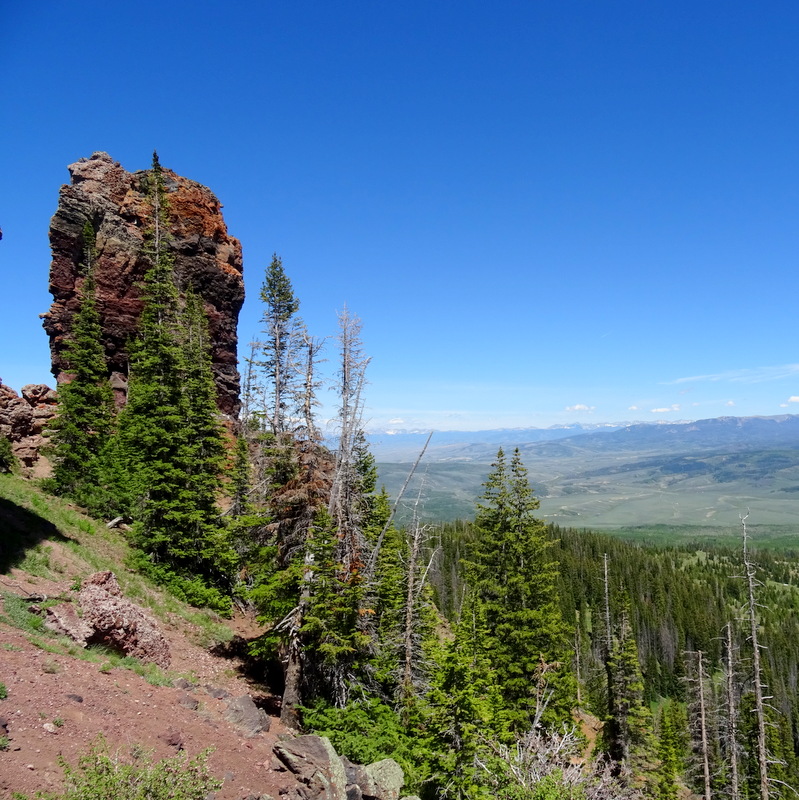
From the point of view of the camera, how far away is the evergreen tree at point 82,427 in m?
24.9

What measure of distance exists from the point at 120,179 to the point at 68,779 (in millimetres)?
49347

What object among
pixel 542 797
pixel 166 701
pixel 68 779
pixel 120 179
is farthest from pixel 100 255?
→ pixel 542 797

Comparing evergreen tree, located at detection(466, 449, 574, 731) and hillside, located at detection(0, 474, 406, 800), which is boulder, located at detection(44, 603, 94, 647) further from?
evergreen tree, located at detection(466, 449, 574, 731)

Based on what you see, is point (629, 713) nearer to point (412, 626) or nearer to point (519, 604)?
point (519, 604)

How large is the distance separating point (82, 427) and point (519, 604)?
24457 millimetres

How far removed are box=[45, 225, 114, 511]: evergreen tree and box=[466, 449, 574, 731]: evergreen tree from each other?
65.4 ft

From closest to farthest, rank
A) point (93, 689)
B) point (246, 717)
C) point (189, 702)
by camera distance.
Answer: point (93, 689) < point (189, 702) < point (246, 717)

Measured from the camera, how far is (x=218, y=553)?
23.7 meters

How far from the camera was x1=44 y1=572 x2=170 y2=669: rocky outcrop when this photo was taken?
43.6ft

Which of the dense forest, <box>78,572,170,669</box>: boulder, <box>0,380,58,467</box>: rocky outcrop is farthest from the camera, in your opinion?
<box>0,380,58,467</box>: rocky outcrop

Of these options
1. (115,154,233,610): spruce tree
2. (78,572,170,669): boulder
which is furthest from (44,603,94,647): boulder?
(115,154,233,610): spruce tree

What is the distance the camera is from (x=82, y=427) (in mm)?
26266

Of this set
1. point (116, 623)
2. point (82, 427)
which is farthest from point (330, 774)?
point (82, 427)

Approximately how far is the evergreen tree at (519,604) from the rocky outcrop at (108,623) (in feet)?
42.2
